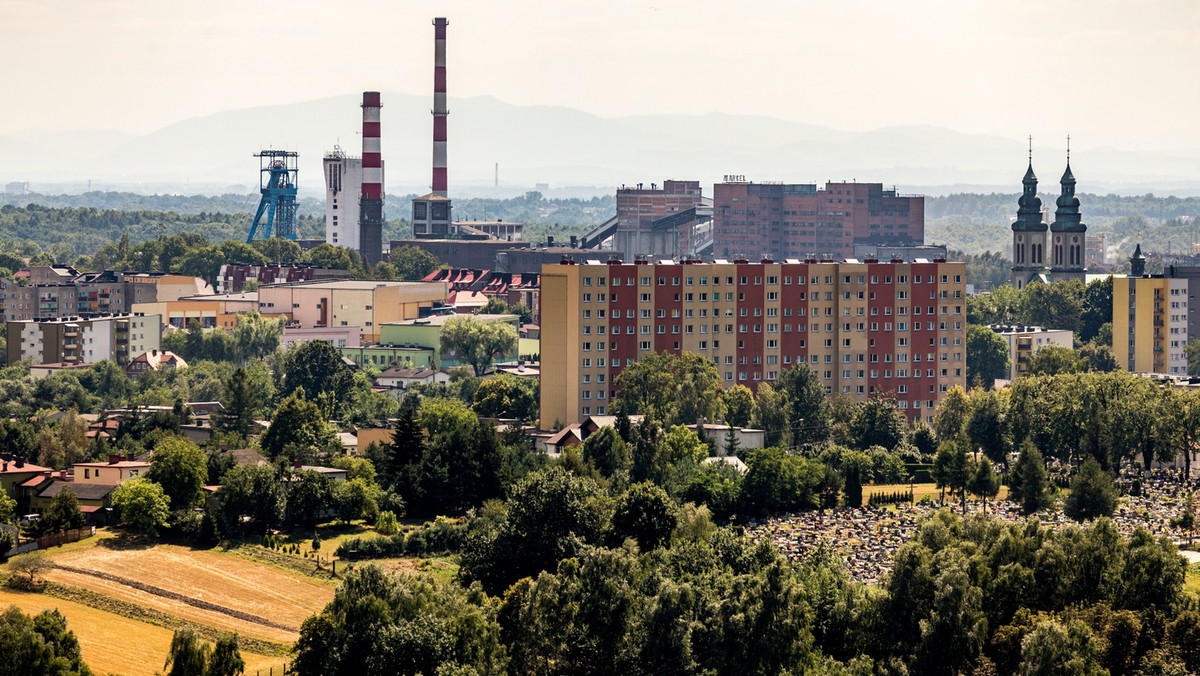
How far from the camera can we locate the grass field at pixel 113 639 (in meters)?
48.2

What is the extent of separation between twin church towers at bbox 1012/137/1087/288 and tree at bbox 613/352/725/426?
55346 millimetres

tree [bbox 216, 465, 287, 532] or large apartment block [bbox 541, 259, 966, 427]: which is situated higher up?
large apartment block [bbox 541, 259, 966, 427]

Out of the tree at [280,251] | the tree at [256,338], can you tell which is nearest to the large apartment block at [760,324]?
the tree at [256,338]

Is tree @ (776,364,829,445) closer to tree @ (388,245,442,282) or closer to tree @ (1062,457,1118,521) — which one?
tree @ (1062,457,1118,521)

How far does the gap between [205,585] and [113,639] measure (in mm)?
5445

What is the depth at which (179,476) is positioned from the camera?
6272 centimetres

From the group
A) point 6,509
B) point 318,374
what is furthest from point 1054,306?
point 6,509

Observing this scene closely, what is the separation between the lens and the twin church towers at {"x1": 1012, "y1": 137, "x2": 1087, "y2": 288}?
131375 millimetres

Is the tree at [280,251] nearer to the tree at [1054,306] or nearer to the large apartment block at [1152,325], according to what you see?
the tree at [1054,306]

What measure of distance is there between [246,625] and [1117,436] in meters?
29.3

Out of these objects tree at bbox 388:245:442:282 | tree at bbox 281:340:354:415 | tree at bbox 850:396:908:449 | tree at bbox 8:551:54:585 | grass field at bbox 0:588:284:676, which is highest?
tree at bbox 388:245:442:282

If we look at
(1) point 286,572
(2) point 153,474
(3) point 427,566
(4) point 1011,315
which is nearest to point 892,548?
(3) point 427,566

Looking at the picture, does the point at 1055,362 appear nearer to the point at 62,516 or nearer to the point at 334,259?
the point at 62,516

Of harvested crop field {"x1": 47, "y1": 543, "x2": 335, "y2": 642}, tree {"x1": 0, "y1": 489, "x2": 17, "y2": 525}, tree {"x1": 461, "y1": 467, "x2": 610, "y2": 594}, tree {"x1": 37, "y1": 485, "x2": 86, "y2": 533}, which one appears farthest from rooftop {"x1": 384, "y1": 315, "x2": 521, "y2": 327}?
tree {"x1": 461, "y1": 467, "x2": 610, "y2": 594}
